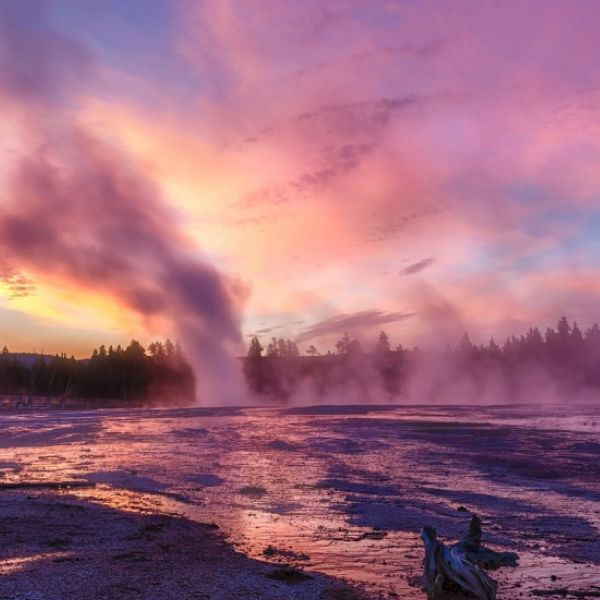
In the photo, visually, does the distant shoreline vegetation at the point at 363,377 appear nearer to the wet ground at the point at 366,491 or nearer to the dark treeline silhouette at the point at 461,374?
the dark treeline silhouette at the point at 461,374

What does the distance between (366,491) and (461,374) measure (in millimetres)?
146053

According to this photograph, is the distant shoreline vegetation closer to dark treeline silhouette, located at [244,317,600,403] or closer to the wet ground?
dark treeline silhouette, located at [244,317,600,403]

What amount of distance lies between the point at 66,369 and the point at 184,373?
34958 mm

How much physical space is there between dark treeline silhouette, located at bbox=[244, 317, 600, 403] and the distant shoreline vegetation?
0.86 feet

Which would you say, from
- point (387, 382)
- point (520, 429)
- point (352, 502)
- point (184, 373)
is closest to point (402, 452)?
point (352, 502)

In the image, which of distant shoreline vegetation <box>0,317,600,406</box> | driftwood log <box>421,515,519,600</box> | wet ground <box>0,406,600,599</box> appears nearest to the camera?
driftwood log <box>421,515,519,600</box>

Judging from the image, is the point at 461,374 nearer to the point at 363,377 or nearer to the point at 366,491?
the point at 363,377

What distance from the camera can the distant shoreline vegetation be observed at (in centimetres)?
13100

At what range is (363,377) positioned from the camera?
17262 centimetres

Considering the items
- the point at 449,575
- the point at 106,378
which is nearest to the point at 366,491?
the point at 449,575

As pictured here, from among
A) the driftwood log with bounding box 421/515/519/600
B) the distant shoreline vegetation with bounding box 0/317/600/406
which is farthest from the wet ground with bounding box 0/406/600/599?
the distant shoreline vegetation with bounding box 0/317/600/406

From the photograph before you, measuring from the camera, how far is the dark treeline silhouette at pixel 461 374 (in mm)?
134500

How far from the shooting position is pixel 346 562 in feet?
31.5

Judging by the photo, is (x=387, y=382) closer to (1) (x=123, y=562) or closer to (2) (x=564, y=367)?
(2) (x=564, y=367)
